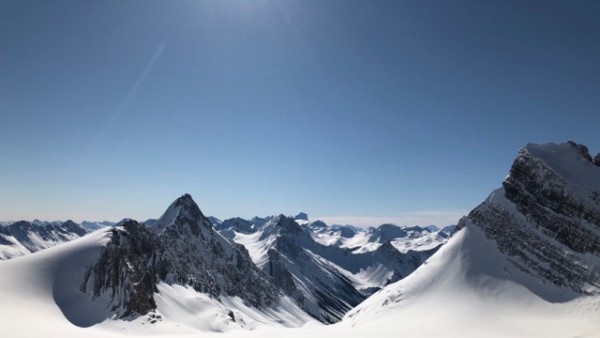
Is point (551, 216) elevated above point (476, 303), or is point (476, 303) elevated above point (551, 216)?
point (551, 216)

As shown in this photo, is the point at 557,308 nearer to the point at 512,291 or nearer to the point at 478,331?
the point at 512,291

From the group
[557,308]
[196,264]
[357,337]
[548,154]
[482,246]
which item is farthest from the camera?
[196,264]

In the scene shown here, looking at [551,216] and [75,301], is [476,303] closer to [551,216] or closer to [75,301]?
[551,216]

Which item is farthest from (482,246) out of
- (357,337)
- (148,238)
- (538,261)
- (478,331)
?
(148,238)

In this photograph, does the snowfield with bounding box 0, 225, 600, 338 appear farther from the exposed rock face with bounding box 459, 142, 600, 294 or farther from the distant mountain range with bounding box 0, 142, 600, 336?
the exposed rock face with bounding box 459, 142, 600, 294

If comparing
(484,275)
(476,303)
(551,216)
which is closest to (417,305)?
(476,303)
